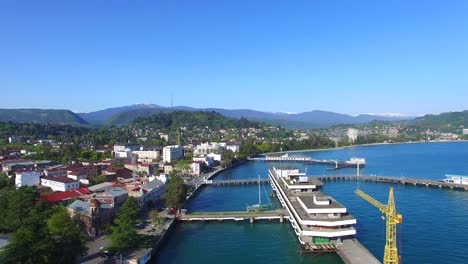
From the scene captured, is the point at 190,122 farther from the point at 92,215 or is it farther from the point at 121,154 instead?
the point at 92,215

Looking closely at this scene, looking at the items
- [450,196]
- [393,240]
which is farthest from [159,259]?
[450,196]

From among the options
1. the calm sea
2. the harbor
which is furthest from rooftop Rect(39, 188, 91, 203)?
the calm sea

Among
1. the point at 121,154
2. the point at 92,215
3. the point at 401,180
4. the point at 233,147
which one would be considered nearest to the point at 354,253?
the point at 92,215

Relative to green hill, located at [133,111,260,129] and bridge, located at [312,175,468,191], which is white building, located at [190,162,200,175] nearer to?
bridge, located at [312,175,468,191]

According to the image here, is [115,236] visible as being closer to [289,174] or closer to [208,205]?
[208,205]

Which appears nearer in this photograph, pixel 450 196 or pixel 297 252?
pixel 297 252

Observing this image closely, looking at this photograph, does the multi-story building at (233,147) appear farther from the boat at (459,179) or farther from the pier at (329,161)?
the boat at (459,179)

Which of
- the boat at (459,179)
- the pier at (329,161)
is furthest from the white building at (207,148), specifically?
the boat at (459,179)
